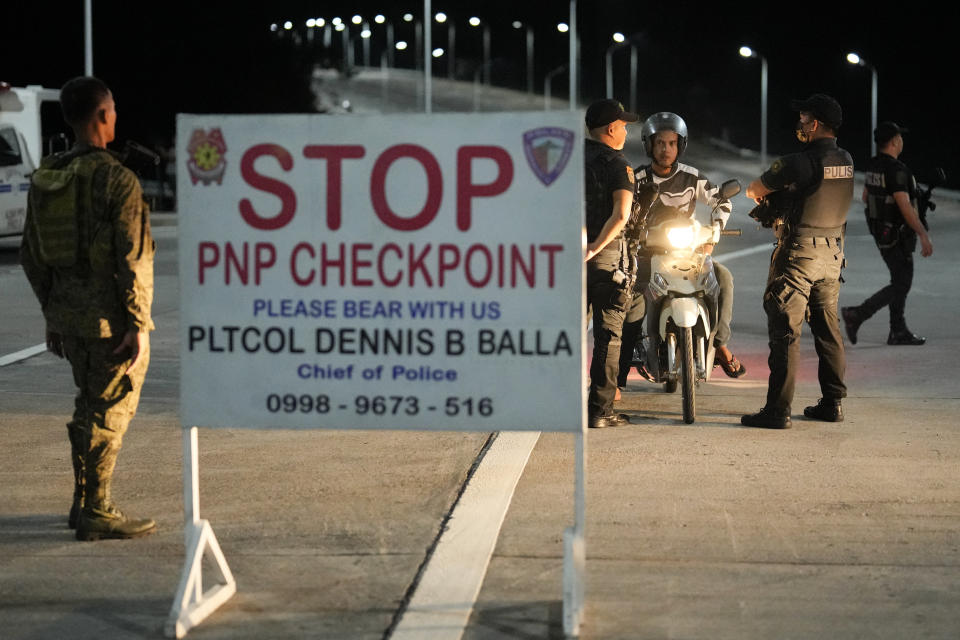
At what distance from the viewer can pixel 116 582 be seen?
5625 mm

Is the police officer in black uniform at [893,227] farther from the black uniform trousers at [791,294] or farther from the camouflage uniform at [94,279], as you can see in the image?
the camouflage uniform at [94,279]

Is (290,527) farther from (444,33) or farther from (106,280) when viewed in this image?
(444,33)

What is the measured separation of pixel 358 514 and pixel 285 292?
1.73 m

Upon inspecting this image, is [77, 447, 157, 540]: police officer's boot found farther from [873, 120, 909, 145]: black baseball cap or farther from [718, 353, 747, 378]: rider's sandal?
[873, 120, 909, 145]: black baseball cap

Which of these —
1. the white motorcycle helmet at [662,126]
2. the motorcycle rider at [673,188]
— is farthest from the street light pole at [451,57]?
the white motorcycle helmet at [662,126]

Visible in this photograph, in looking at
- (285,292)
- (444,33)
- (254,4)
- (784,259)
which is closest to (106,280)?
(285,292)

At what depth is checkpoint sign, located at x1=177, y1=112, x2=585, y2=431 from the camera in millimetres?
5047

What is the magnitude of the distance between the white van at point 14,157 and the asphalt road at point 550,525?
50.5ft

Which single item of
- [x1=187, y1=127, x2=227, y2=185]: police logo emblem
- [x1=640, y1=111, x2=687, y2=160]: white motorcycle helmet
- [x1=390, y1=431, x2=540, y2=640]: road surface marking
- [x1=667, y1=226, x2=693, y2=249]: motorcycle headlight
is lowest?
[x1=390, y1=431, x2=540, y2=640]: road surface marking

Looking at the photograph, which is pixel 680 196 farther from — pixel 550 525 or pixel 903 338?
pixel 903 338

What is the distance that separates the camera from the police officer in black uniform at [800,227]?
8.81 meters

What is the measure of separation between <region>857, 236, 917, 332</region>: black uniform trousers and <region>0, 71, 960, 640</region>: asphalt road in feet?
8.77

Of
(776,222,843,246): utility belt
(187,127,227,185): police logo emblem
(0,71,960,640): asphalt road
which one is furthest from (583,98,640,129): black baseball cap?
(187,127,227,185): police logo emblem

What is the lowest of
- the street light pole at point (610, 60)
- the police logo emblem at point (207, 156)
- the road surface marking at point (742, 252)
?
the road surface marking at point (742, 252)
